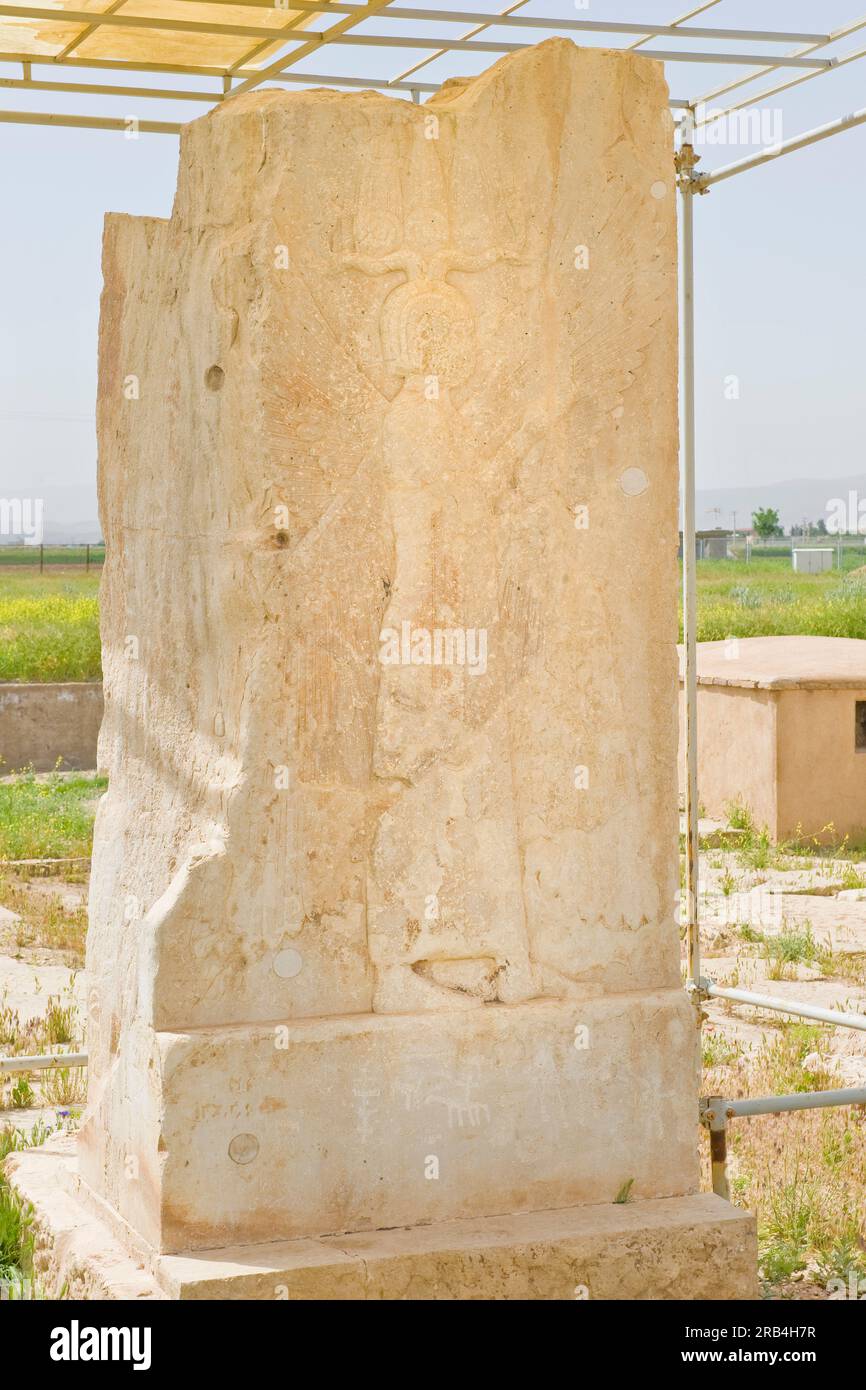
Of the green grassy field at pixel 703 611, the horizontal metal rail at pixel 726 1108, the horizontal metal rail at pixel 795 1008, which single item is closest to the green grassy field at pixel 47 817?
the green grassy field at pixel 703 611

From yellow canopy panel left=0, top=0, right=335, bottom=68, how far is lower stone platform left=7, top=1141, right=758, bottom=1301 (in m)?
3.08

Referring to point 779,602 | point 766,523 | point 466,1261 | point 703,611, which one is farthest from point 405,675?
point 766,523

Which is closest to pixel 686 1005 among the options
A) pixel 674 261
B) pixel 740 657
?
pixel 674 261

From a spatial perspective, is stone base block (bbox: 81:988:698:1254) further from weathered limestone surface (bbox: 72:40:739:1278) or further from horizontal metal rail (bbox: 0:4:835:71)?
horizontal metal rail (bbox: 0:4:835:71)

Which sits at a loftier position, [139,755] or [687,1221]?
[139,755]

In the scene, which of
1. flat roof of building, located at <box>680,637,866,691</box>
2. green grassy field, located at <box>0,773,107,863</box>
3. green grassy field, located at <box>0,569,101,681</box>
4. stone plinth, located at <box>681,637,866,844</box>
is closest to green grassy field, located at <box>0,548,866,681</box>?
green grassy field, located at <box>0,569,101,681</box>

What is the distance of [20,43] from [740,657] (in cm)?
912

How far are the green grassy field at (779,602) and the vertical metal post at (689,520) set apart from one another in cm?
1508

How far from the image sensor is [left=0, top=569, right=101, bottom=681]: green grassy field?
20531mm

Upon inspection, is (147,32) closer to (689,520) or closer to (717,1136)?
(689,520)

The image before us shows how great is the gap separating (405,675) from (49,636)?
19.0m

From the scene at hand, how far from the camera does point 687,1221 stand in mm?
3609

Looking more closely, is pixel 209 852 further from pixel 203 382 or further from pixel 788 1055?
pixel 788 1055

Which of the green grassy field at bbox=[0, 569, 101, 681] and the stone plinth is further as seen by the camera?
the green grassy field at bbox=[0, 569, 101, 681]
